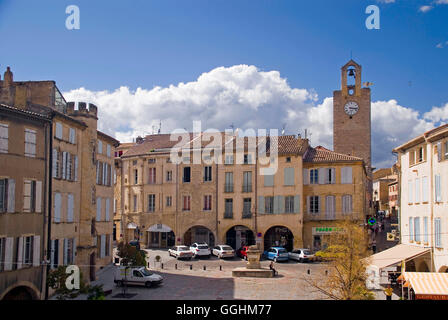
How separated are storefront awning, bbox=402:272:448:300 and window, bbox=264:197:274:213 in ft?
77.3

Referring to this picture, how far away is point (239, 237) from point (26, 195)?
2766 centimetres

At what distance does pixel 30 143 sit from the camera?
2514 cm

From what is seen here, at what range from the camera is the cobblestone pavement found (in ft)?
87.6

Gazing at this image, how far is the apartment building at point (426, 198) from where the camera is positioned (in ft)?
91.4

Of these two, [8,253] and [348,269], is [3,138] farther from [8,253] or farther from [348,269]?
[348,269]

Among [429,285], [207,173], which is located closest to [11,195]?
[429,285]

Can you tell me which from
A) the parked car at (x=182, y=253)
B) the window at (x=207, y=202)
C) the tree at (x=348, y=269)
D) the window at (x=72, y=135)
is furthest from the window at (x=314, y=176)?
the window at (x=72, y=135)

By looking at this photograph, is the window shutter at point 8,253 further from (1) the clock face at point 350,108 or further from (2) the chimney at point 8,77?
(1) the clock face at point 350,108

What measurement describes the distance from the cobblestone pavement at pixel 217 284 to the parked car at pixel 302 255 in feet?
2.41

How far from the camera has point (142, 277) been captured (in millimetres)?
29266

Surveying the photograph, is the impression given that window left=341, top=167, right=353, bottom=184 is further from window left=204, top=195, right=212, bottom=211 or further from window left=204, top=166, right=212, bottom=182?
window left=204, top=195, right=212, bottom=211

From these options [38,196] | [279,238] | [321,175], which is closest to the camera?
[38,196]

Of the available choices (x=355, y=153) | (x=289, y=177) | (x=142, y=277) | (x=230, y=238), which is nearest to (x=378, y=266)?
(x=142, y=277)
